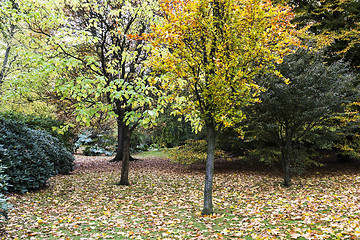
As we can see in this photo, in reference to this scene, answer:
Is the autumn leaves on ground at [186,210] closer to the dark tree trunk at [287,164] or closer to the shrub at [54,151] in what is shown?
the dark tree trunk at [287,164]

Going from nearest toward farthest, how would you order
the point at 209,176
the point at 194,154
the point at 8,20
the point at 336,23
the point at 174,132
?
the point at 209,176
the point at 8,20
the point at 194,154
the point at 336,23
the point at 174,132

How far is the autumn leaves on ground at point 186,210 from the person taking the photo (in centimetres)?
434

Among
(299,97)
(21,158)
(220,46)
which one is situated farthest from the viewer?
(299,97)

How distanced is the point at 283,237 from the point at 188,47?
4193 mm

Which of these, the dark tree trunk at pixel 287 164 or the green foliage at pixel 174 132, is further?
the green foliage at pixel 174 132

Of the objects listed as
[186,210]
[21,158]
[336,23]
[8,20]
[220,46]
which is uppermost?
[336,23]

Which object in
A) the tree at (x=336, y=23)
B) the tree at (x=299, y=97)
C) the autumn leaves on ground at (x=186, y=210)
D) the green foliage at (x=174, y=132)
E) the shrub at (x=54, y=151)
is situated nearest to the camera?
the autumn leaves on ground at (x=186, y=210)

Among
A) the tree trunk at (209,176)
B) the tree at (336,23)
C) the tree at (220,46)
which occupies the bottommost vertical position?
the tree trunk at (209,176)

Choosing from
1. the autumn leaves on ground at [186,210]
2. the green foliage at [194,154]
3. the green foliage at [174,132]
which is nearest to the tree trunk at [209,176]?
the autumn leaves on ground at [186,210]

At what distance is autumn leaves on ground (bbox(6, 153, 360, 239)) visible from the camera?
4.34 m

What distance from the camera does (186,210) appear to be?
5.93m

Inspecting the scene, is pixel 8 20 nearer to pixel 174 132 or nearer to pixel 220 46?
pixel 220 46

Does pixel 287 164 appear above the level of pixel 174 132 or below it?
below

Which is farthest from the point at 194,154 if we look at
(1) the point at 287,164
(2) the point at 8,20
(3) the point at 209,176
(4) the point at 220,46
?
(2) the point at 8,20
